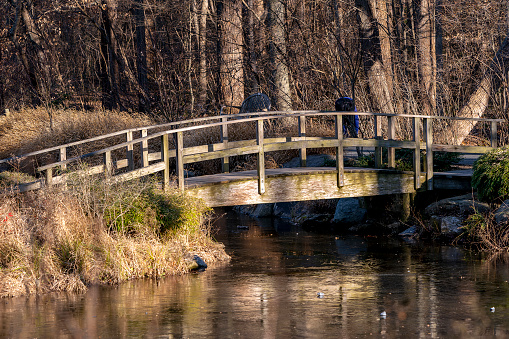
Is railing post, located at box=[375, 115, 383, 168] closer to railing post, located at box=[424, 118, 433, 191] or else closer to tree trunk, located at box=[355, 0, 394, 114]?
railing post, located at box=[424, 118, 433, 191]

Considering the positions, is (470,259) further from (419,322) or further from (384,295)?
(419,322)

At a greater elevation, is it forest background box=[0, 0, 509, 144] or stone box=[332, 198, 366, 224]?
forest background box=[0, 0, 509, 144]

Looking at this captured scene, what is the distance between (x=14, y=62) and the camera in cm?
3628

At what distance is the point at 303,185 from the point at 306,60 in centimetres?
947

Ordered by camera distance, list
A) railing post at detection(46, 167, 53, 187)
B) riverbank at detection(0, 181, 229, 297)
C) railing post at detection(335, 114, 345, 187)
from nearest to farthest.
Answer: riverbank at detection(0, 181, 229, 297) → railing post at detection(46, 167, 53, 187) → railing post at detection(335, 114, 345, 187)

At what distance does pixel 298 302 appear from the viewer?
8742mm

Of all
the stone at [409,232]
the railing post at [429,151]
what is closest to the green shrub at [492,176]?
the railing post at [429,151]

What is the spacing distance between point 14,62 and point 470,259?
97.9 ft

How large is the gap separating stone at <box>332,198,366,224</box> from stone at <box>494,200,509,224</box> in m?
3.57

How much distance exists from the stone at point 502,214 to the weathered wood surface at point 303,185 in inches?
60.4

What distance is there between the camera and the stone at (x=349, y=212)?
50.9ft

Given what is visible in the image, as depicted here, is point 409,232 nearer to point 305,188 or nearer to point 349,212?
point 349,212

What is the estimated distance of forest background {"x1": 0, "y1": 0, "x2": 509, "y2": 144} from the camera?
790 inches

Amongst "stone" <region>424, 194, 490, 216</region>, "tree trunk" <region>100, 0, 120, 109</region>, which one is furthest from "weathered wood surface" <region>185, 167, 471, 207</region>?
"tree trunk" <region>100, 0, 120, 109</region>
